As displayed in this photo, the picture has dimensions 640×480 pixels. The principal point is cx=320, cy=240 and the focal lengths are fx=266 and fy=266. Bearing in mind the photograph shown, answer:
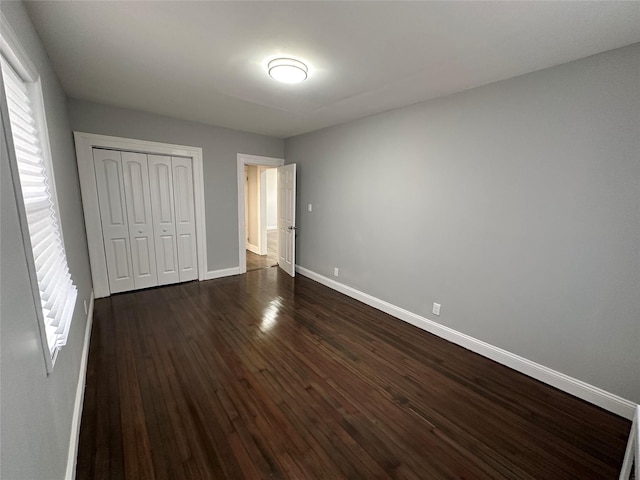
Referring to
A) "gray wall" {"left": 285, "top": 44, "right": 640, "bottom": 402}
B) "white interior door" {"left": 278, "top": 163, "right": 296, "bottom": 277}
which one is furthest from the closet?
"gray wall" {"left": 285, "top": 44, "right": 640, "bottom": 402}

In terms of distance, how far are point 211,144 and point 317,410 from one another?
3.97 metres

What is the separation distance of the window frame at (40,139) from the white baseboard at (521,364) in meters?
3.05

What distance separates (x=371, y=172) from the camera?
11.4 feet

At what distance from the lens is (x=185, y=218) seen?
13.8 ft

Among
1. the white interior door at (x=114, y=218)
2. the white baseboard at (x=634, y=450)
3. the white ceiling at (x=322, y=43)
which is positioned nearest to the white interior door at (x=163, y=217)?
the white interior door at (x=114, y=218)

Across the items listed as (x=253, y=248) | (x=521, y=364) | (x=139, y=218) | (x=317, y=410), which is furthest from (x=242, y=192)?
(x=521, y=364)

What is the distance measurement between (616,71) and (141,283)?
5463mm

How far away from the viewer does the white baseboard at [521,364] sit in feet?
6.30

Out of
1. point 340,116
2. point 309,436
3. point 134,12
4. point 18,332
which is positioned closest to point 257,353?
point 309,436

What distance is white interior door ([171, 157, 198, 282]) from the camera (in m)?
4.06

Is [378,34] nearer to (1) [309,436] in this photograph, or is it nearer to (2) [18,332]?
(2) [18,332]

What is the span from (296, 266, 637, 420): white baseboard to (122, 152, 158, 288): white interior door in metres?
3.28

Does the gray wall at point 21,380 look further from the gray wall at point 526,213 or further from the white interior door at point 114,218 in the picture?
the gray wall at point 526,213

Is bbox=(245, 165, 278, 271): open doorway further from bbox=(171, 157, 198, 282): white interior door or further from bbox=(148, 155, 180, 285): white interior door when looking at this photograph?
bbox=(148, 155, 180, 285): white interior door
